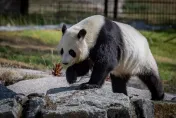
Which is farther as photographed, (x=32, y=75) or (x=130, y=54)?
(x=32, y=75)

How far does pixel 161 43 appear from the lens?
14.8 meters

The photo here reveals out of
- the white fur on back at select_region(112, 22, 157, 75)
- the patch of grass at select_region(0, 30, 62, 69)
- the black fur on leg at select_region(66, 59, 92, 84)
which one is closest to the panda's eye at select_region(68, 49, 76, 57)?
the black fur on leg at select_region(66, 59, 92, 84)

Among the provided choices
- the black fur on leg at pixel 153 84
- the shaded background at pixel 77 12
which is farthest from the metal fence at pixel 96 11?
the black fur on leg at pixel 153 84

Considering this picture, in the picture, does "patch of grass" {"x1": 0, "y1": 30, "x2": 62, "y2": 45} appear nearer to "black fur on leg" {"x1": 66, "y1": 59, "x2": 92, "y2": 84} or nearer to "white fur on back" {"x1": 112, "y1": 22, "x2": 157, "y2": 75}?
"white fur on back" {"x1": 112, "y1": 22, "x2": 157, "y2": 75}

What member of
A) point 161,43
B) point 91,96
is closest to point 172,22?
point 161,43

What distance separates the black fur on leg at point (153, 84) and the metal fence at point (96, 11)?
9.29 metres

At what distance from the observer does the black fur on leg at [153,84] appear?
7566 millimetres

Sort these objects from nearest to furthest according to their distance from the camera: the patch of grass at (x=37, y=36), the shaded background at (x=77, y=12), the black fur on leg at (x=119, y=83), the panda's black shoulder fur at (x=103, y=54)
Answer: the panda's black shoulder fur at (x=103, y=54), the black fur on leg at (x=119, y=83), the patch of grass at (x=37, y=36), the shaded background at (x=77, y=12)

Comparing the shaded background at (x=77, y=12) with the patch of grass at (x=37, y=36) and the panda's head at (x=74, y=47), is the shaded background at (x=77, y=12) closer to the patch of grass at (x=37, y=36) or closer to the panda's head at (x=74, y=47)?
A: the patch of grass at (x=37, y=36)

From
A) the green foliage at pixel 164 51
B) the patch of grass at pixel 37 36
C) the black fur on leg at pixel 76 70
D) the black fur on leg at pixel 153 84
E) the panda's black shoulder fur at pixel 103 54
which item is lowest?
the green foliage at pixel 164 51

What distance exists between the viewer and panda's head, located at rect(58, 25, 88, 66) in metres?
6.53

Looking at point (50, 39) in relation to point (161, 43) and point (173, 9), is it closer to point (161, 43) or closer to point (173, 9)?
point (161, 43)

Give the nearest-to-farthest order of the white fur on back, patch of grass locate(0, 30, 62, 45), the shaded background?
the white fur on back → patch of grass locate(0, 30, 62, 45) → the shaded background

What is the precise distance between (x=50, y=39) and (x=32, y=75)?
5286mm
